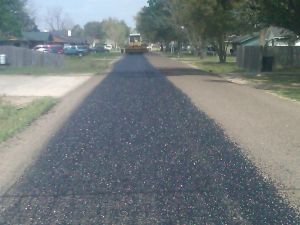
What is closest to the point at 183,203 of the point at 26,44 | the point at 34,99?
the point at 34,99

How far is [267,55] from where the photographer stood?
42.9 m

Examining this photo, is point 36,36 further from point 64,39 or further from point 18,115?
point 18,115

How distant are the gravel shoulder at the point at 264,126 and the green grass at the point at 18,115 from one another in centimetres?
481

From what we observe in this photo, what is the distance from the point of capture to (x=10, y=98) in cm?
2080

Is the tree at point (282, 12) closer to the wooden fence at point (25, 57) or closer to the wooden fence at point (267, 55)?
the wooden fence at point (267, 55)

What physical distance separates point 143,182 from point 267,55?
36714 millimetres

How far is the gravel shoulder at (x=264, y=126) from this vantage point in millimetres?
8570

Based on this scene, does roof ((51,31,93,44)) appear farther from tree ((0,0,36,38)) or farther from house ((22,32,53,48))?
tree ((0,0,36,38))

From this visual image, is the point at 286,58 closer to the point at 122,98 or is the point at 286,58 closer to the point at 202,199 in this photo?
the point at 122,98

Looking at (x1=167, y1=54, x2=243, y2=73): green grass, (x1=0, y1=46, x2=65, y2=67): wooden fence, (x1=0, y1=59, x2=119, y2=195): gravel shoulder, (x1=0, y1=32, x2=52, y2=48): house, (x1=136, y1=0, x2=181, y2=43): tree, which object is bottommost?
(x1=0, y1=59, x2=119, y2=195): gravel shoulder

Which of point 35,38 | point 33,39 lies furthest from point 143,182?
point 35,38

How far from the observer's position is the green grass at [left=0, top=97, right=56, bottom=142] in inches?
507

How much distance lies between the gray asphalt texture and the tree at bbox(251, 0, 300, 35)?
2044 cm

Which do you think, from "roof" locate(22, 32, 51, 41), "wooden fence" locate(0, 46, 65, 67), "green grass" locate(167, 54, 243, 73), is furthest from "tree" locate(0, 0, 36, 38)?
"roof" locate(22, 32, 51, 41)
